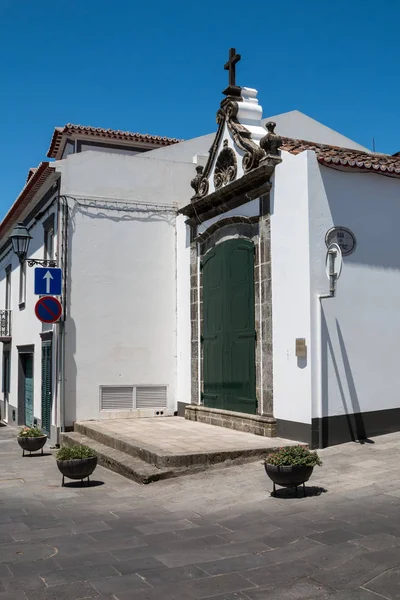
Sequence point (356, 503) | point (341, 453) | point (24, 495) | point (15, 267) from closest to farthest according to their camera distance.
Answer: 1. point (356, 503)
2. point (24, 495)
3. point (341, 453)
4. point (15, 267)

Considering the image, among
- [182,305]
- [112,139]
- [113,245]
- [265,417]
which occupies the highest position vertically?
[112,139]

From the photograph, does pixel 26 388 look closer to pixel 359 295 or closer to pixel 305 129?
pixel 305 129

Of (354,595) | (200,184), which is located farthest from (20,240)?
(354,595)

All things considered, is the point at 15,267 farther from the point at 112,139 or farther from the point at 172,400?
the point at 172,400

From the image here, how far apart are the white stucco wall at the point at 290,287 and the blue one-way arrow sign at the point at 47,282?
4.67m

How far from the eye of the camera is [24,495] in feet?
27.8

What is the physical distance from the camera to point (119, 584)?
15.6ft

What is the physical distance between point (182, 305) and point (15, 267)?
9131 mm

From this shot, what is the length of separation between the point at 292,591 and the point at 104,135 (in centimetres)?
1692

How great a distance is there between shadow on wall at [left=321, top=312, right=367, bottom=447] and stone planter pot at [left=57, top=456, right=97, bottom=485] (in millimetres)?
3363

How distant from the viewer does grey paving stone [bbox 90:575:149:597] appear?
4.64 m

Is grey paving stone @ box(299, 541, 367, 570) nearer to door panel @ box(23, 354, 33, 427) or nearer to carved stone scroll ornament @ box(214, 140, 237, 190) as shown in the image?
carved stone scroll ornament @ box(214, 140, 237, 190)

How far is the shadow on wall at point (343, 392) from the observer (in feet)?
31.3

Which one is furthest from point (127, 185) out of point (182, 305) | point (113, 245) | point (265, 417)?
point (265, 417)
